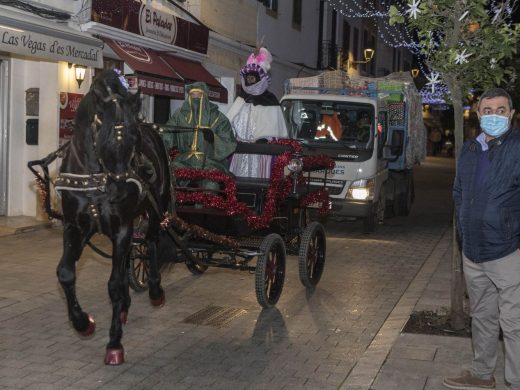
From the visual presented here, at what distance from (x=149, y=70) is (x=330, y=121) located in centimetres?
339

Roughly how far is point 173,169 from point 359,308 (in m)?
2.45

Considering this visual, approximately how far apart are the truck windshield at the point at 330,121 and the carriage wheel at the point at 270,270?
18.2ft

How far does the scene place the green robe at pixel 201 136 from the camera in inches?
297

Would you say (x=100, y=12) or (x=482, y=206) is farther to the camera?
(x=100, y=12)

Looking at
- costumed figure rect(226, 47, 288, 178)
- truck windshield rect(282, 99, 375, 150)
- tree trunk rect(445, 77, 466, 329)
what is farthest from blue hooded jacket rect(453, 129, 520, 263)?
truck windshield rect(282, 99, 375, 150)

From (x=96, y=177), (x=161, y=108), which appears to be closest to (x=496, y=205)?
(x=96, y=177)

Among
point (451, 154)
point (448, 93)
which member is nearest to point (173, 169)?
point (448, 93)

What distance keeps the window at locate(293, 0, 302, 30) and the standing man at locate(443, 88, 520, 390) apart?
20.2 meters

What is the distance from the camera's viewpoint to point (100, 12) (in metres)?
12.6

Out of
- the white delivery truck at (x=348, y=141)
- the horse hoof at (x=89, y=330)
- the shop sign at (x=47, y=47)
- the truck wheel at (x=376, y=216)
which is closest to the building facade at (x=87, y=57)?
the shop sign at (x=47, y=47)

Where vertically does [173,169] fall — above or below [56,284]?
above

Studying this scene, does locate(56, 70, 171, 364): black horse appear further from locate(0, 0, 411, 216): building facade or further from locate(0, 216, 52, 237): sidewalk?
locate(0, 216, 52, 237): sidewalk

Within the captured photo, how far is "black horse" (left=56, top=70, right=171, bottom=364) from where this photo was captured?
5.28 m

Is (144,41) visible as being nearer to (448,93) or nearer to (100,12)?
(100,12)
